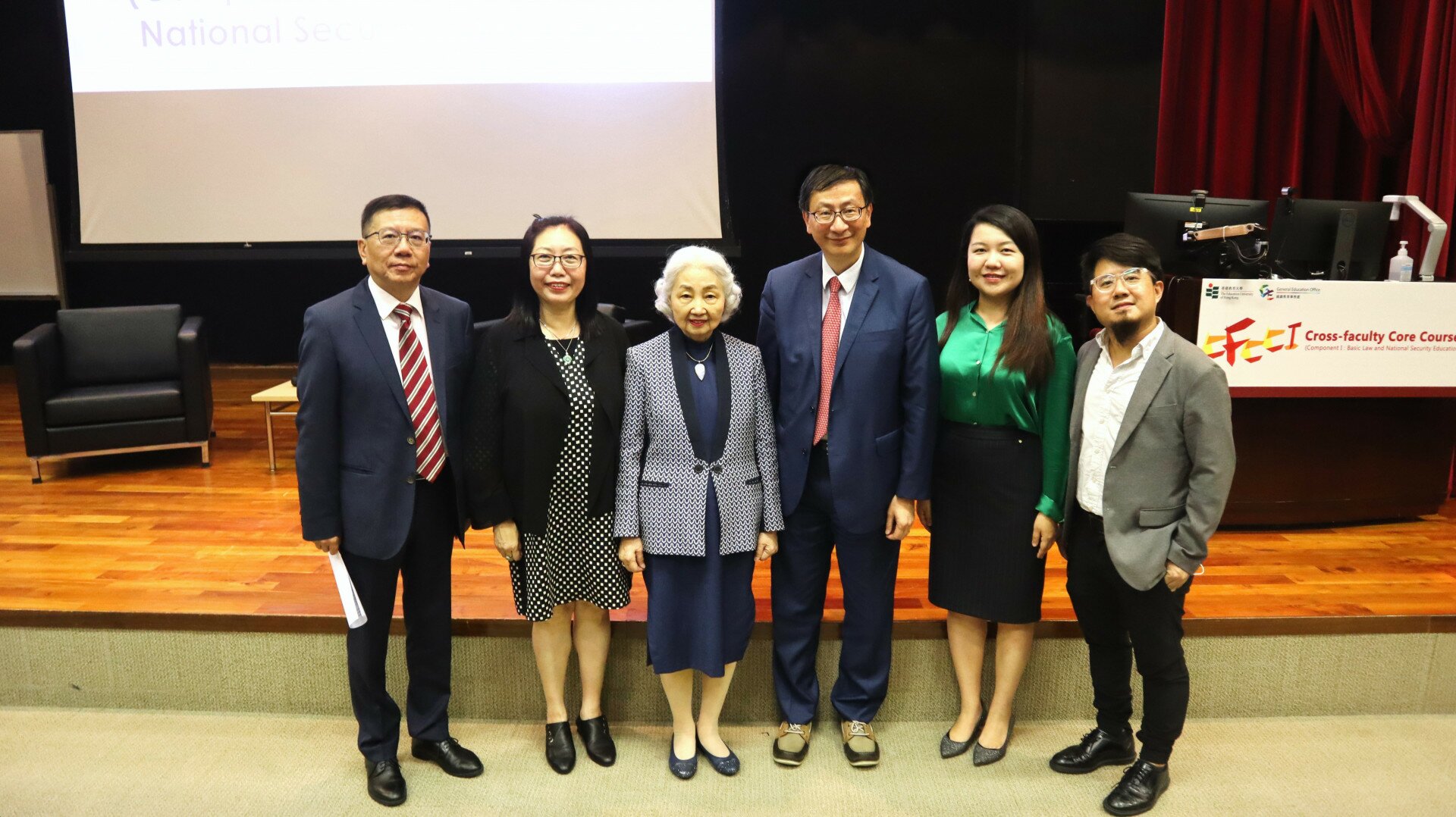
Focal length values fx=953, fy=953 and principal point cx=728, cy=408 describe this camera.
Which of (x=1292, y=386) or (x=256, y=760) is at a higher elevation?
(x=1292, y=386)

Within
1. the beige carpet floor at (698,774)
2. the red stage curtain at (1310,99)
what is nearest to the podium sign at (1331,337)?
the red stage curtain at (1310,99)

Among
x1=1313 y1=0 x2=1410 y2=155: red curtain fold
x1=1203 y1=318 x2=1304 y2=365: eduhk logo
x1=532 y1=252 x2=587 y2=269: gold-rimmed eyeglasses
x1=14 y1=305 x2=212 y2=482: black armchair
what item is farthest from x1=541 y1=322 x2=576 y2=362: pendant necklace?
x1=1313 y1=0 x2=1410 y2=155: red curtain fold

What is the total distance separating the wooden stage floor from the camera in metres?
2.78

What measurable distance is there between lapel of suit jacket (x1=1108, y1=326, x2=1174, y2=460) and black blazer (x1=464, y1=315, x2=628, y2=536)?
44.7 inches

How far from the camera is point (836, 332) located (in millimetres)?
2279

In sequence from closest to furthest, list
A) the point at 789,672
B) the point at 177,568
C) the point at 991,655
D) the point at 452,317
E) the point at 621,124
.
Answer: the point at 452,317 → the point at 789,672 → the point at 991,655 → the point at 177,568 → the point at 621,124

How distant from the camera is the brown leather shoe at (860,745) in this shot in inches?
96.3

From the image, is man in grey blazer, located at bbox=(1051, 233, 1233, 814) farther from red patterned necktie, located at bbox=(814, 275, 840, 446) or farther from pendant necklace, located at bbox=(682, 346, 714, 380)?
pendant necklace, located at bbox=(682, 346, 714, 380)

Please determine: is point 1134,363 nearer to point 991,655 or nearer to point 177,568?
point 991,655

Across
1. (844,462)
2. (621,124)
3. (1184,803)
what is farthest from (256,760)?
(621,124)

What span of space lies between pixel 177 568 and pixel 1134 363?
9.93ft

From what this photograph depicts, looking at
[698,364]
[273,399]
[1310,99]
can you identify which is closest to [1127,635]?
[698,364]

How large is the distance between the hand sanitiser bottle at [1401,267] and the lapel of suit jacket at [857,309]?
252 centimetres

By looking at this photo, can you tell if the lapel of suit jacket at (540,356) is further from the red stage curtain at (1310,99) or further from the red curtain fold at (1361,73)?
the red curtain fold at (1361,73)
